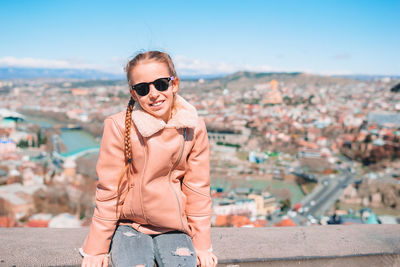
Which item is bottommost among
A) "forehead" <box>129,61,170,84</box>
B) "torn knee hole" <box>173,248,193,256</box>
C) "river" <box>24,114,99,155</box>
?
"river" <box>24,114,99,155</box>

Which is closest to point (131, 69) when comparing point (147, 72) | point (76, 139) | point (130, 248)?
point (147, 72)

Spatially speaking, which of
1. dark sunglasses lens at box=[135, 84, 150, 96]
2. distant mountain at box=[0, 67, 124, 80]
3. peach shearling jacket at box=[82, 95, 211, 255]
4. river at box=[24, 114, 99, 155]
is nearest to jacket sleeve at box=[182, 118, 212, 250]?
peach shearling jacket at box=[82, 95, 211, 255]

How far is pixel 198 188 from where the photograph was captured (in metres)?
0.64

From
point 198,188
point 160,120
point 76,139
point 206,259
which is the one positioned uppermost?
point 160,120

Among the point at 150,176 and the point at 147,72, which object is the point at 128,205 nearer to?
the point at 150,176

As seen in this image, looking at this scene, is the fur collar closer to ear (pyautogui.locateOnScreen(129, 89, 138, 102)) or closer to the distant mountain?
ear (pyautogui.locateOnScreen(129, 89, 138, 102))

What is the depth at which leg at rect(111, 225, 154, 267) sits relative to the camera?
1.81 ft

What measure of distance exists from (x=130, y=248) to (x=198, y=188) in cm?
15

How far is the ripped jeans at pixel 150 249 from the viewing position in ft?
1.83

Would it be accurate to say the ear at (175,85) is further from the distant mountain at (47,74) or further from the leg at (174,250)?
the distant mountain at (47,74)

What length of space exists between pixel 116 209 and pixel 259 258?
254mm

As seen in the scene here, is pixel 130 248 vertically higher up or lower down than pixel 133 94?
lower down

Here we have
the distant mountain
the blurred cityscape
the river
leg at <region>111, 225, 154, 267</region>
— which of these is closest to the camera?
leg at <region>111, 225, 154, 267</region>

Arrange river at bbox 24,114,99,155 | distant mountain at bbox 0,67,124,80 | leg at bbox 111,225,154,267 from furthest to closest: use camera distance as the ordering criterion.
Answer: distant mountain at bbox 0,67,124,80
river at bbox 24,114,99,155
leg at bbox 111,225,154,267
